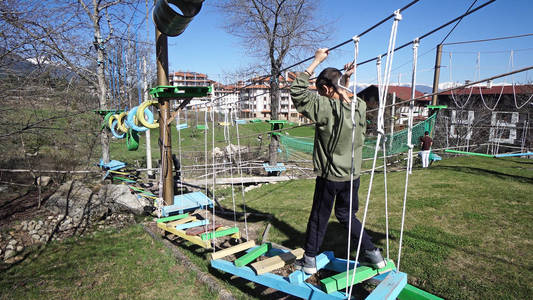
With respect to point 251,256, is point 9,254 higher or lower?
lower

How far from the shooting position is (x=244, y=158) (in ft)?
58.8

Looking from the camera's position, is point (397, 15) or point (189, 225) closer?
point (397, 15)

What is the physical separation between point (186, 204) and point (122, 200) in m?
2.45

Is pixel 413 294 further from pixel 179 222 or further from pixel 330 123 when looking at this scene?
pixel 179 222

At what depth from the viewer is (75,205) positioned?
6727 mm

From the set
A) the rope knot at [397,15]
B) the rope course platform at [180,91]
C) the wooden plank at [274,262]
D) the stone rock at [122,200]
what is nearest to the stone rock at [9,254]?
the stone rock at [122,200]

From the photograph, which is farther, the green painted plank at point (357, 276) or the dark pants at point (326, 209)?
the dark pants at point (326, 209)

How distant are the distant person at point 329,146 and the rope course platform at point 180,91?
2.38 m

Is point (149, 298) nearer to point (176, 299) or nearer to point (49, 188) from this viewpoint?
point (176, 299)

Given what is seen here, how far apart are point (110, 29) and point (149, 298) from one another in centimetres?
876

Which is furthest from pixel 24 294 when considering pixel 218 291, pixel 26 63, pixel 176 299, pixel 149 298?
pixel 26 63

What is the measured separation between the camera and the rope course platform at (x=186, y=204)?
5.05 meters

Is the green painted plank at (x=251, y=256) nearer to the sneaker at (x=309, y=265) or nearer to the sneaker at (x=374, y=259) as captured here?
the sneaker at (x=309, y=265)

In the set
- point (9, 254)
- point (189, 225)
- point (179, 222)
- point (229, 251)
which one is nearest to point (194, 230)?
point (189, 225)
